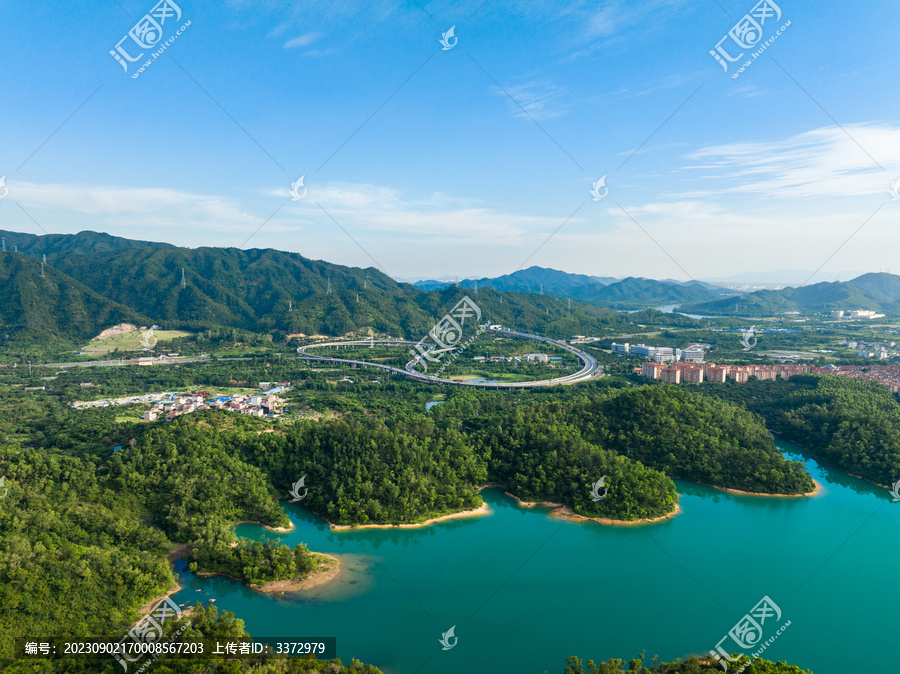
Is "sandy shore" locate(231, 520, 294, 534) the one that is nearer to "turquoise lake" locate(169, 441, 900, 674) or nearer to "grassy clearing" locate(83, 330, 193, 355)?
"turquoise lake" locate(169, 441, 900, 674)

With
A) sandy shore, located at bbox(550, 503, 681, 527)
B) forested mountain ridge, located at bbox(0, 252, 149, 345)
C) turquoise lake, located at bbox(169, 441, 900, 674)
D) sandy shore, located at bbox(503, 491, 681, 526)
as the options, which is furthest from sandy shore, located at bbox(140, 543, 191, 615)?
forested mountain ridge, located at bbox(0, 252, 149, 345)

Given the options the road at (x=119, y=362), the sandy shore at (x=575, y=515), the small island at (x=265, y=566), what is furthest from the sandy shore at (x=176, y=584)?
the road at (x=119, y=362)

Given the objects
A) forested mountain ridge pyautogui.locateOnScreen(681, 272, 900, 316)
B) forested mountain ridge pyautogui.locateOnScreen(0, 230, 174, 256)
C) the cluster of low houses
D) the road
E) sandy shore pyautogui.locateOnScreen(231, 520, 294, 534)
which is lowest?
sandy shore pyautogui.locateOnScreen(231, 520, 294, 534)

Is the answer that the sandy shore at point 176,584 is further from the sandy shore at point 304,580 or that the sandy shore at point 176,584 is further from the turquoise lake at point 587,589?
the sandy shore at point 304,580

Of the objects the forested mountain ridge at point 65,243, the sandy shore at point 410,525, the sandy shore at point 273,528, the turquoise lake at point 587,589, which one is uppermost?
the forested mountain ridge at point 65,243

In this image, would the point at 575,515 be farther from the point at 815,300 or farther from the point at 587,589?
the point at 815,300

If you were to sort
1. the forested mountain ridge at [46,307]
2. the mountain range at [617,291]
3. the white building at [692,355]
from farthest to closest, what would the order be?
1. the mountain range at [617,291]
2. the forested mountain ridge at [46,307]
3. the white building at [692,355]
